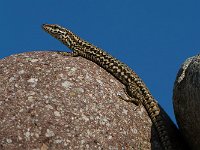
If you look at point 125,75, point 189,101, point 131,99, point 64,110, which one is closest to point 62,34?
point 125,75

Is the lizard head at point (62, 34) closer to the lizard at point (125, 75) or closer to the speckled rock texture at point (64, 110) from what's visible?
the lizard at point (125, 75)

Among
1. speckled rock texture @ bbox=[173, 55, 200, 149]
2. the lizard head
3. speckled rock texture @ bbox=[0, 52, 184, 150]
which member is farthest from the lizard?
speckled rock texture @ bbox=[173, 55, 200, 149]

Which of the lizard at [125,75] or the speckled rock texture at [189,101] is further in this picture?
the lizard at [125,75]

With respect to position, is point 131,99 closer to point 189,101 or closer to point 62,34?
point 189,101

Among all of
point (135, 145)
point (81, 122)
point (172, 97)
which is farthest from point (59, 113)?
point (172, 97)

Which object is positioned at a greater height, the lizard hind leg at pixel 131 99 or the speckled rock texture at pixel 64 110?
the lizard hind leg at pixel 131 99

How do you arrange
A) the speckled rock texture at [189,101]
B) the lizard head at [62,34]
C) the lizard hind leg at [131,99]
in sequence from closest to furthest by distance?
the speckled rock texture at [189,101], the lizard hind leg at [131,99], the lizard head at [62,34]

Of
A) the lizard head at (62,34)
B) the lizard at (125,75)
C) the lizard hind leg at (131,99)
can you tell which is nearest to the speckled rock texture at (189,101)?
the lizard at (125,75)
